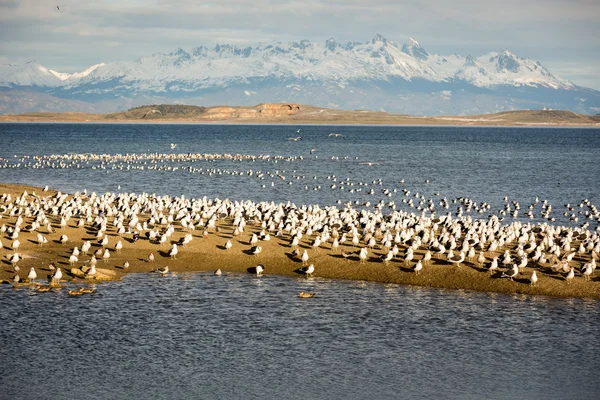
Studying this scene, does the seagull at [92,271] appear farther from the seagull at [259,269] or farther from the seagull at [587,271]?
the seagull at [587,271]

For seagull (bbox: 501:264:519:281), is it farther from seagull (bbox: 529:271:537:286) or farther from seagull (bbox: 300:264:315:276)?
seagull (bbox: 300:264:315:276)

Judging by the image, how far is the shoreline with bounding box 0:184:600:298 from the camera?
129 feet

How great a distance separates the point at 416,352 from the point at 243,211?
28.3 metres

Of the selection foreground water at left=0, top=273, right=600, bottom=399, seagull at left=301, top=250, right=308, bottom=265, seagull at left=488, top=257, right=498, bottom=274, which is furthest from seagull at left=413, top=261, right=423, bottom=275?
seagull at left=301, top=250, right=308, bottom=265

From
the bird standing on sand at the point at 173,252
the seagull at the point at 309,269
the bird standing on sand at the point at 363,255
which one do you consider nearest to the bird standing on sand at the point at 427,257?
the bird standing on sand at the point at 363,255

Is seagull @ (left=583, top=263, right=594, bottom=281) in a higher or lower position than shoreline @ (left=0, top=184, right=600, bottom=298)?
higher

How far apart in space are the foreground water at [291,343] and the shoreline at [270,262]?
1.32 metres

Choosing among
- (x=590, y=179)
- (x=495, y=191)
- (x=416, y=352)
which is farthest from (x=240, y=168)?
(x=416, y=352)

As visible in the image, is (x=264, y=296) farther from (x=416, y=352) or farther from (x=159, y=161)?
(x=159, y=161)

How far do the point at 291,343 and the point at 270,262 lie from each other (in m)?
12.4

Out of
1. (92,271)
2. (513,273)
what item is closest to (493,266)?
(513,273)

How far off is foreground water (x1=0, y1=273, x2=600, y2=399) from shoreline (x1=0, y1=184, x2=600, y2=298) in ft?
4.32

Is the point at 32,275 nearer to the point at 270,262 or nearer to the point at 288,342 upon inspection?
the point at 270,262

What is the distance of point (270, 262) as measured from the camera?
142 ft
